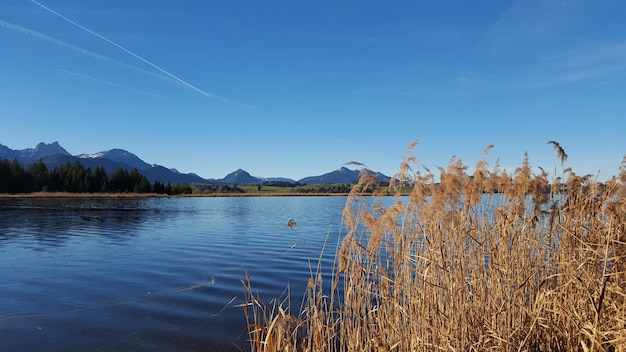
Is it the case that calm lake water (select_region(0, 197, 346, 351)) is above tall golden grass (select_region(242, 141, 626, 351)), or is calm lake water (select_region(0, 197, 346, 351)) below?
below

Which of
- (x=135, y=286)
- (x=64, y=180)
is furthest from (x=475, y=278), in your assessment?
(x=64, y=180)

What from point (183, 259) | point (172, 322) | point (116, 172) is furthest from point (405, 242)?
point (116, 172)

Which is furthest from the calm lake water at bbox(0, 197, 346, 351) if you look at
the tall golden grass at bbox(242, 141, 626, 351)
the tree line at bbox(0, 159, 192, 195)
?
the tree line at bbox(0, 159, 192, 195)

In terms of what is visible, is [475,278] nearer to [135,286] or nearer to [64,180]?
[135,286]

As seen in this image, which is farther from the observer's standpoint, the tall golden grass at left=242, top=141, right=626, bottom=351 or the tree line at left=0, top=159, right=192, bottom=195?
the tree line at left=0, top=159, right=192, bottom=195

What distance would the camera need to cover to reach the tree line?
79.0m

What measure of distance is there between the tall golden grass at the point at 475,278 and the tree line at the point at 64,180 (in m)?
91.2

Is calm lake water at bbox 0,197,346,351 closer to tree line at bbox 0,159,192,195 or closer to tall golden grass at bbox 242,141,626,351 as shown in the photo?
tall golden grass at bbox 242,141,626,351

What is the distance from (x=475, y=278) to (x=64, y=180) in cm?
9706

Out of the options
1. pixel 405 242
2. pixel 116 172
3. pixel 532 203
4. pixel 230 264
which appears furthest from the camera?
pixel 116 172

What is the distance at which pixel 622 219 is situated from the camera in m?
6.34

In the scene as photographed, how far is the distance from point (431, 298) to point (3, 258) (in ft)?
55.9

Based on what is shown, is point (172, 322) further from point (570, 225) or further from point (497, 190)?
point (570, 225)

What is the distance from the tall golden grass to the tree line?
91230mm
